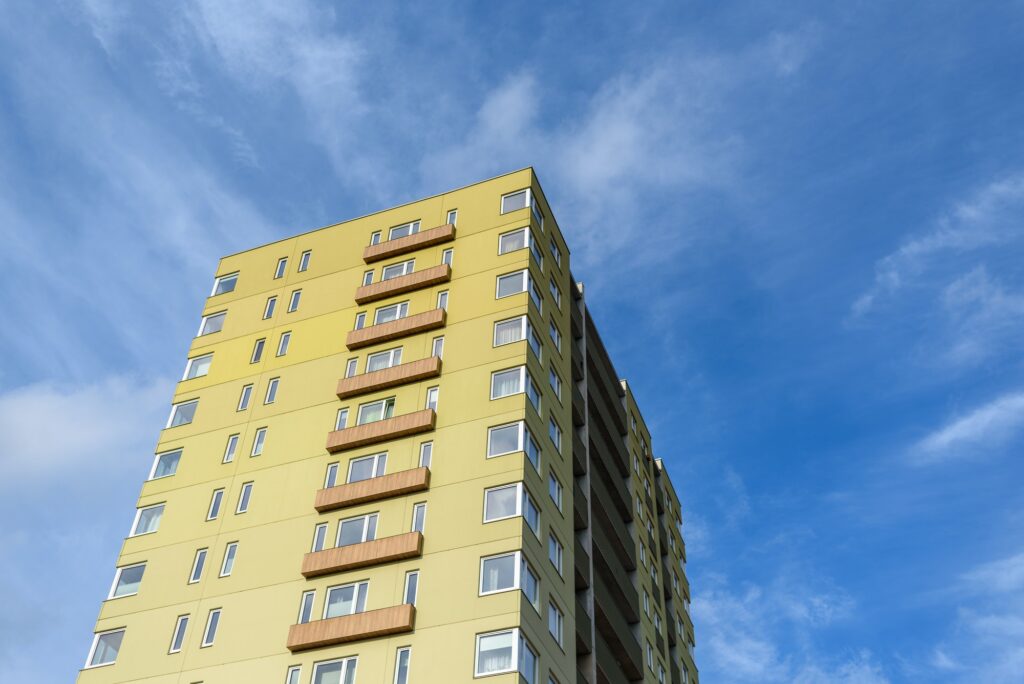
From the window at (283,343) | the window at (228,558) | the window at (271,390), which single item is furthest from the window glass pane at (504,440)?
the window at (283,343)

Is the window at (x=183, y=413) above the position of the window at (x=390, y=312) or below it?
below

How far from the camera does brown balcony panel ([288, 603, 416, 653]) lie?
45844mm

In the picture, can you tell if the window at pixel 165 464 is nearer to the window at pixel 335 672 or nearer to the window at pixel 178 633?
the window at pixel 178 633

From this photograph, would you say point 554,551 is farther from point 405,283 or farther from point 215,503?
point 405,283

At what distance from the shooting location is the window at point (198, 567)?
52.9 meters

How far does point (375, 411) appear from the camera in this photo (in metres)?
56.1

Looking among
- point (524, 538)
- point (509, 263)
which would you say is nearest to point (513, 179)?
point (509, 263)

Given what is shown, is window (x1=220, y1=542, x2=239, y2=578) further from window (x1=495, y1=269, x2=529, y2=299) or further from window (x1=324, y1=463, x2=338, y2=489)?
window (x1=495, y1=269, x2=529, y2=299)

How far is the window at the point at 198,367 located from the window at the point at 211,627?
17571 millimetres

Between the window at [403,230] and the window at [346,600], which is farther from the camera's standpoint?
the window at [403,230]

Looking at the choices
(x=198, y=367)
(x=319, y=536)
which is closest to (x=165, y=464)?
(x=198, y=367)

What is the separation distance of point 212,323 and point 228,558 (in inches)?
749

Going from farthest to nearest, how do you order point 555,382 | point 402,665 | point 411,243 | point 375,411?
point 411,243, point 555,382, point 375,411, point 402,665

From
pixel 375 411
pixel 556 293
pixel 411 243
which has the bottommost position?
pixel 375 411
